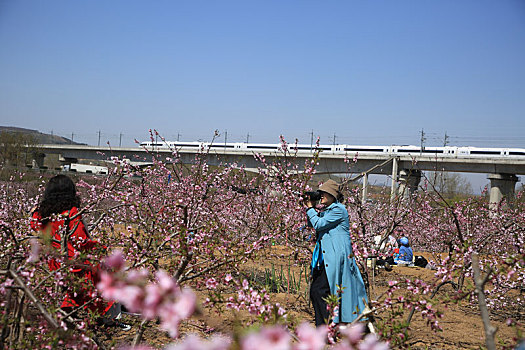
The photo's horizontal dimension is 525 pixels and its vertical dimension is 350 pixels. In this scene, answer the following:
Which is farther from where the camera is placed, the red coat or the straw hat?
the straw hat

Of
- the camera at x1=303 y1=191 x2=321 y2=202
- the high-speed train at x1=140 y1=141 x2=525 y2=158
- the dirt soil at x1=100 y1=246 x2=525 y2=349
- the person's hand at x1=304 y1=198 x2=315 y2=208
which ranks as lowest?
the dirt soil at x1=100 y1=246 x2=525 y2=349

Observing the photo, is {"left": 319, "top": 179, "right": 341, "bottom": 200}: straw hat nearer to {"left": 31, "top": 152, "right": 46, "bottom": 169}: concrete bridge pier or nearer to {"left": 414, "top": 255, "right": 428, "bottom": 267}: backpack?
{"left": 414, "top": 255, "right": 428, "bottom": 267}: backpack

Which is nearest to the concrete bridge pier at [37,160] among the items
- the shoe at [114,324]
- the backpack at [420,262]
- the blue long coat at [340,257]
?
the backpack at [420,262]

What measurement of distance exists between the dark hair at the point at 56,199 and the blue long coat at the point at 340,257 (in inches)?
93.7

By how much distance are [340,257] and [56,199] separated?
110 inches

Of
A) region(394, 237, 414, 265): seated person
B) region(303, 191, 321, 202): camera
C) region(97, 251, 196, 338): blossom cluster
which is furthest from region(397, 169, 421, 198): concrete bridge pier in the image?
region(97, 251, 196, 338): blossom cluster

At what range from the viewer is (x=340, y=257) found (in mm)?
4109

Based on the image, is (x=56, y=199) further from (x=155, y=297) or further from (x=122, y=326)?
(x=155, y=297)

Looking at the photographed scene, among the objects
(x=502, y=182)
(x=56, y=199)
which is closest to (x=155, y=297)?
(x=56, y=199)

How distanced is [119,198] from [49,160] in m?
61.4

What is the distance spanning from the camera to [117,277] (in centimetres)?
105

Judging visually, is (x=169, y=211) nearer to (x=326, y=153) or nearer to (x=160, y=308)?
(x=160, y=308)

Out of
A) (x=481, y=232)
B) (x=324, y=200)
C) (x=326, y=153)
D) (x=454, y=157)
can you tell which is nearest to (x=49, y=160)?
(x=326, y=153)

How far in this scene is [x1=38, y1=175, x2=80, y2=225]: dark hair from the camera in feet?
13.6
